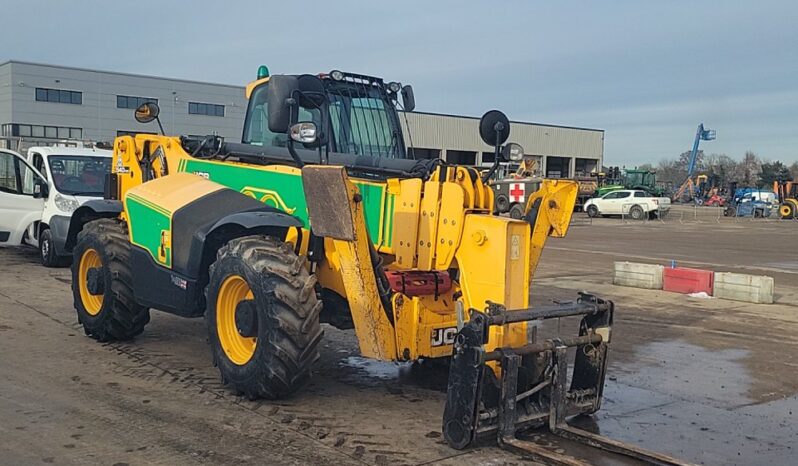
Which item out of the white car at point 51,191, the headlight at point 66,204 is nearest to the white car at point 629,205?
the white car at point 51,191

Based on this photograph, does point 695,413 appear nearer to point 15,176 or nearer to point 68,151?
point 68,151

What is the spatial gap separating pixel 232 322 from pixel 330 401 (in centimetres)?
98

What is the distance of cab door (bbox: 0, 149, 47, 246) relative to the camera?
1426cm

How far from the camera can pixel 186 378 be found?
663cm

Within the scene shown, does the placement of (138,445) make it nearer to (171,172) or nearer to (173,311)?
(173,311)

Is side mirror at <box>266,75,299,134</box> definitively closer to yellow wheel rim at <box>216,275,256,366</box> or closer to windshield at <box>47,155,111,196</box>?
yellow wheel rim at <box>216,275,256,366</box>

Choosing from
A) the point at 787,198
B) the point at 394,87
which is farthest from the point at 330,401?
the point at 787,198

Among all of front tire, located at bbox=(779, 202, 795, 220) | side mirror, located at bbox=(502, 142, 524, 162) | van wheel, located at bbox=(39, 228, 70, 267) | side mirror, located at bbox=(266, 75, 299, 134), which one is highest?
side mirror, located at bbox=(266, 75, 299, 134)

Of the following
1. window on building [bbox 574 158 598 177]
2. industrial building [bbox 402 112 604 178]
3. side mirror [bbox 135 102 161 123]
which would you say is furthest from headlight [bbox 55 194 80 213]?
window on building [bbox 574 158 598 177]

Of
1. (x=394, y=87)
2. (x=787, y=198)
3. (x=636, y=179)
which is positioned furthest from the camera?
(x=636, y=179)

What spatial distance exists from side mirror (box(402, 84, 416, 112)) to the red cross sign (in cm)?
191

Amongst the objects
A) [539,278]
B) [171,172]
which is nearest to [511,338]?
[171,172]

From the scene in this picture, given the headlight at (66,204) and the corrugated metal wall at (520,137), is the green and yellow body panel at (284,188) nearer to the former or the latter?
the headlight at (66,204)

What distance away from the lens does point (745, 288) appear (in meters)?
12.4
